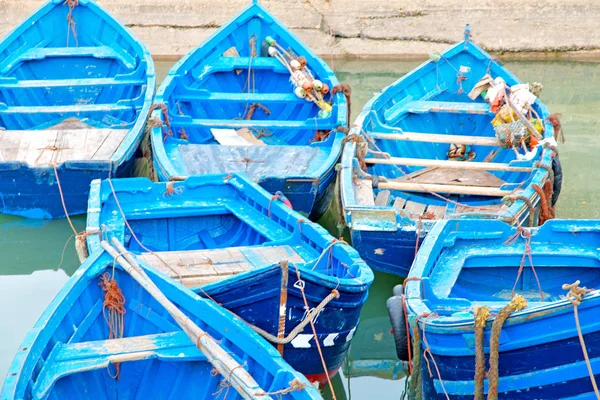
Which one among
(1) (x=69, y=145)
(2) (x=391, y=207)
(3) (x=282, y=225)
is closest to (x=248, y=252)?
(3) (x=282, y=225)

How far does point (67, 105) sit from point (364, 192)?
4.20 meters

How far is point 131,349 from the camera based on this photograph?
5039 millimetres

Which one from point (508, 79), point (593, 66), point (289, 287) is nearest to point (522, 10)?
point (593, 66)

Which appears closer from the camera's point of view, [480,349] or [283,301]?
[480,349]

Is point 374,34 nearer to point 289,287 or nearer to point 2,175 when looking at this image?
point 2,175

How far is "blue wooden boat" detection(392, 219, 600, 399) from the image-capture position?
14.8ft

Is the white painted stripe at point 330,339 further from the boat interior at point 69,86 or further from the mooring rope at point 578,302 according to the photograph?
the boat interior at point 69,86

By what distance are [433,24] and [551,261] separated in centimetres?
875

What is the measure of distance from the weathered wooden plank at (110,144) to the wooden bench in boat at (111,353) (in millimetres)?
3194

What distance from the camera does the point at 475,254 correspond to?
5867 mm

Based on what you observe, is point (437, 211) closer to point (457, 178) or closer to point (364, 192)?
point (457, 178)

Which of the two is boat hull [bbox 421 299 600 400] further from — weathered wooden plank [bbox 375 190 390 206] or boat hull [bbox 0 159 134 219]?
boat hull [bbox 0 159 134 219]

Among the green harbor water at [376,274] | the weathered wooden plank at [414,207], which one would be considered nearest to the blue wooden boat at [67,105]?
the green harbor water at [376,274]

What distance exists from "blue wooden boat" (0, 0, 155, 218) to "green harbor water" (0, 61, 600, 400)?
30cm
